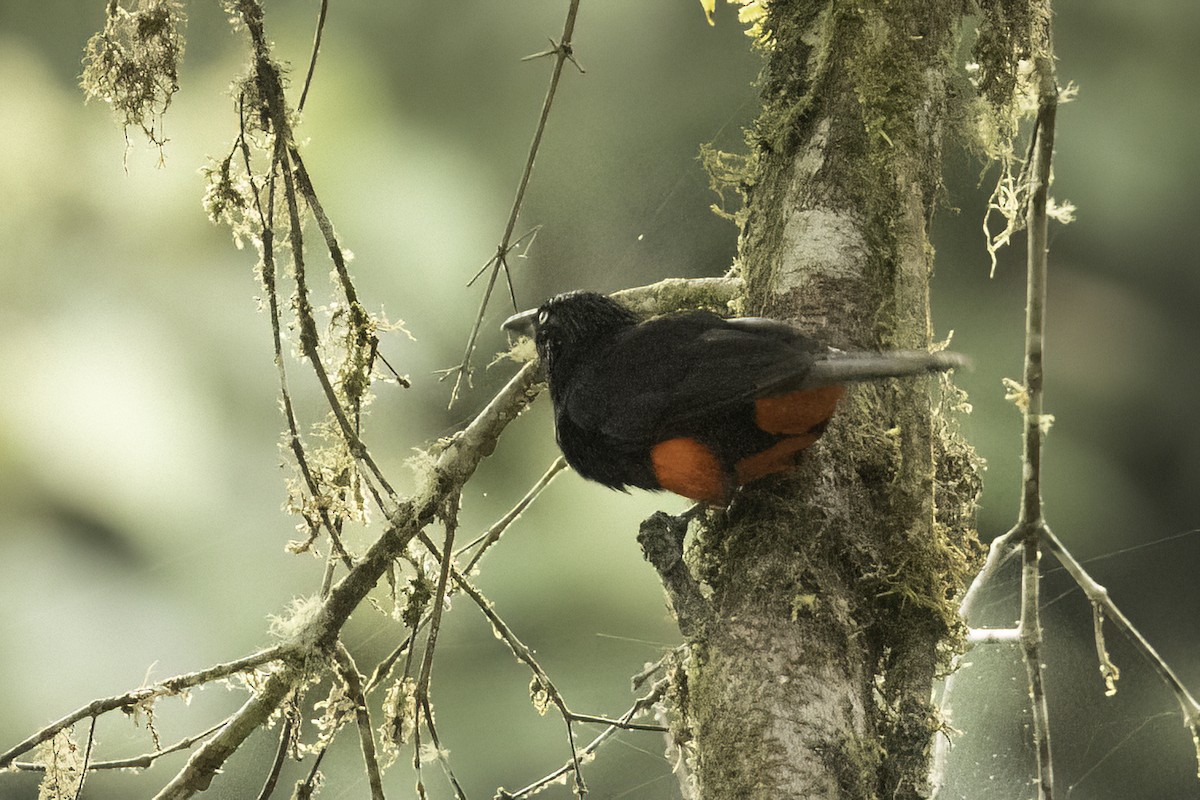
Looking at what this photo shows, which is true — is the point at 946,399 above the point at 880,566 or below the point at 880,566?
above

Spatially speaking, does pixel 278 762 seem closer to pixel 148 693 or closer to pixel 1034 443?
pixel 148 693

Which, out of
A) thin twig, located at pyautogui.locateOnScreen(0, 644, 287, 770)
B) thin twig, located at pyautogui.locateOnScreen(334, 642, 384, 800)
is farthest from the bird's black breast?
thin twig, located at pyautogui.locateOnScreen(0, 644, 287, 770)

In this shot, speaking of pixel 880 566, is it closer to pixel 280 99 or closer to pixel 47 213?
pixel 280 99

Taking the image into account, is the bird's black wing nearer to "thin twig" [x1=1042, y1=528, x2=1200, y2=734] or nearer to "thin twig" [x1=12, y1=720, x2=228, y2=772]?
"thin twig" [x1=1042, y1=528, x2=1200, y2=734]

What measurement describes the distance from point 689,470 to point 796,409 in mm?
244

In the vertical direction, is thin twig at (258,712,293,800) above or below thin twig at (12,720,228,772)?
below

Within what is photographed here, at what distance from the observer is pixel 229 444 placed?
3.85m

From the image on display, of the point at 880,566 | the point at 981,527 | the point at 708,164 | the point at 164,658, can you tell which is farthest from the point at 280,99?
the point at 981,527

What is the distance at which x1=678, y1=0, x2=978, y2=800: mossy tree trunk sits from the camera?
1.67m

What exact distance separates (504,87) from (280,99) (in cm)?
219

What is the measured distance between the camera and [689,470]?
80.9 inches

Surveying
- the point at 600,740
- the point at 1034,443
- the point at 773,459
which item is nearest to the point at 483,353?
the point at 600,740

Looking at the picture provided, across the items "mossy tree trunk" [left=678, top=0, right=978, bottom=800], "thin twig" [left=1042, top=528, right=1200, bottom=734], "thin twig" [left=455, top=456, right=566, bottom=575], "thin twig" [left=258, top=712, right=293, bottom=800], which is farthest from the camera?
"thin twig" [left=455, top=456, right=566, bottom=575]

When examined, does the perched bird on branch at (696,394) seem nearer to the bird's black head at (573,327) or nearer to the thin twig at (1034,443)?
the bird's black head at (573,327)
